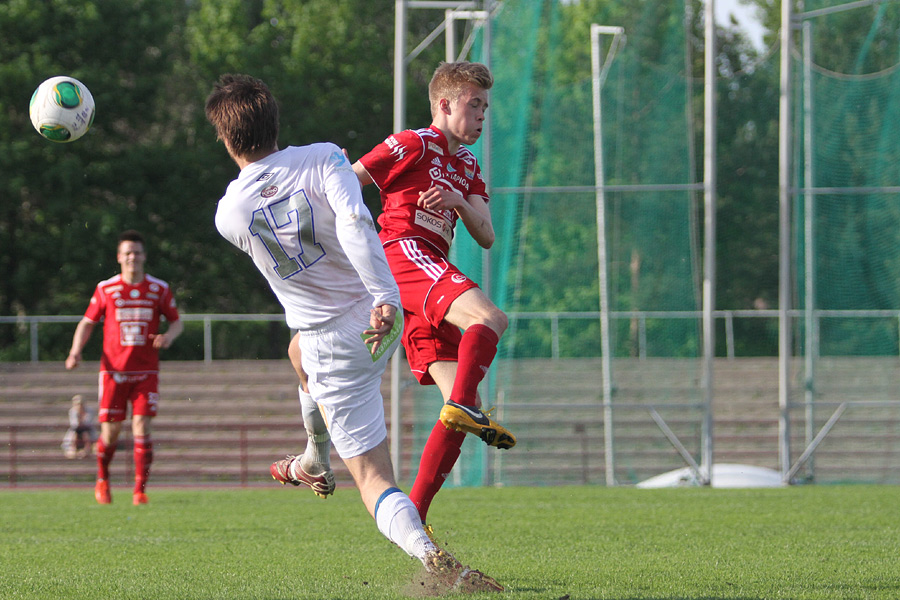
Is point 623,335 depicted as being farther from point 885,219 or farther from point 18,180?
point 18,180

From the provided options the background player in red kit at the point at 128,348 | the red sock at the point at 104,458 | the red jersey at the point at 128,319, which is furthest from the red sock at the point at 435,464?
the red sock at the point at 104,458

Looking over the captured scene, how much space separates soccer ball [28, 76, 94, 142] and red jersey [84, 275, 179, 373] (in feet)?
14.8

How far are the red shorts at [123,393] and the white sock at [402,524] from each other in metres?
6.56

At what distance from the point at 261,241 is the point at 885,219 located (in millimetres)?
11621

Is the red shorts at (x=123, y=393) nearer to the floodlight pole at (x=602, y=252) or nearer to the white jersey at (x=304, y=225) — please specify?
the floodlight pole at (x=602, y=252)

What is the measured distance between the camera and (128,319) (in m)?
10.2

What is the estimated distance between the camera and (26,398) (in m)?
19.3

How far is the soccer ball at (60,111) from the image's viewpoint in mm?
5656

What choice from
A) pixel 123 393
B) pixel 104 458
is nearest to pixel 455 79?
pixel 123 393

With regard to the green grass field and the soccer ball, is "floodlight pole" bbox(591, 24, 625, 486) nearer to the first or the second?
the green grass field

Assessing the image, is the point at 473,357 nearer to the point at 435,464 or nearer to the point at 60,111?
the point at 435,464

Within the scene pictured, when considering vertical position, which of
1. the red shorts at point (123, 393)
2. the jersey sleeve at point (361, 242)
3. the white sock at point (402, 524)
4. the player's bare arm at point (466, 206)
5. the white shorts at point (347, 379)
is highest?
the player's bare arm at point (466, 206)

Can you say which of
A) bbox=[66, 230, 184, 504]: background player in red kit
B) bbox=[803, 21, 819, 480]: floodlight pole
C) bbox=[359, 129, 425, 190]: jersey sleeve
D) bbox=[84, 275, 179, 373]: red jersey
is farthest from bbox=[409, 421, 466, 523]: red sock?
bbox=[803, 21, 819, 480]: floodlight pole

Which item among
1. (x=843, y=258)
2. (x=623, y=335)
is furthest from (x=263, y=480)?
(x=843, y=258)
